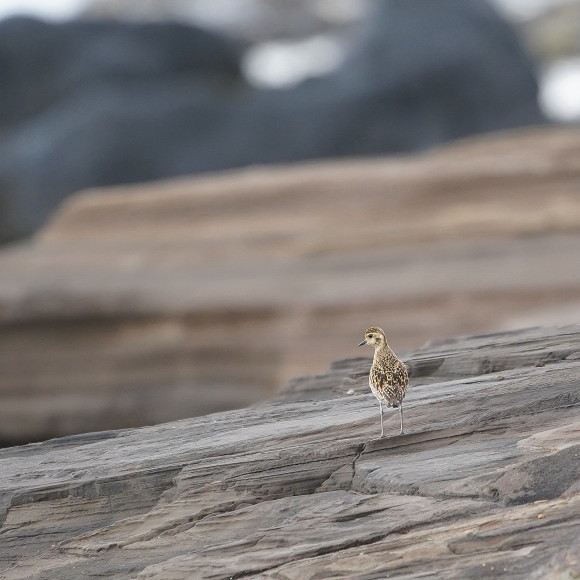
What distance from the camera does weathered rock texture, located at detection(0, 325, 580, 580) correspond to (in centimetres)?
264

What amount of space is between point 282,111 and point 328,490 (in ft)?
37.8

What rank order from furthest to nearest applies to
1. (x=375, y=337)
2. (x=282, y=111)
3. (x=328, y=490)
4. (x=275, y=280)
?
(x=282, y=111) < (x=275, y=280) < (x=375, y=337) < (x=328, y=490)

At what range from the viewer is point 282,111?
46.5 ft

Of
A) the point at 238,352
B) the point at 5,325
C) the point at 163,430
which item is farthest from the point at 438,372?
the point at 5,325

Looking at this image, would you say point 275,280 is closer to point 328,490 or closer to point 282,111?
point 328,490

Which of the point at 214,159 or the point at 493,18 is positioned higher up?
the point at 493,18

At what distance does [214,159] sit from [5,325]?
587 centimetres

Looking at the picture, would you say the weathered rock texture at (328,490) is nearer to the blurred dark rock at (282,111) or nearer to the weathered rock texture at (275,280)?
the weathered rock texture at (275,280)

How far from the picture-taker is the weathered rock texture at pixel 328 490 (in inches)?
104

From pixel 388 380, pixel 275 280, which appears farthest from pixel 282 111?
pixel 388 380

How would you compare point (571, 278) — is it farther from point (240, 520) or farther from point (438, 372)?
point (240, 520)

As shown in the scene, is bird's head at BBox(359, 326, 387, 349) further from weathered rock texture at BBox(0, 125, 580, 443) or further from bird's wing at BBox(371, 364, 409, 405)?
weathered rock texture at BBox(0, 125, 580, 443)

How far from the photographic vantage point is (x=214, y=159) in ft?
46.5

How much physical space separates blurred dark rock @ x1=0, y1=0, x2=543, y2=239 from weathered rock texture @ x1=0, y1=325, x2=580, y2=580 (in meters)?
10.3
